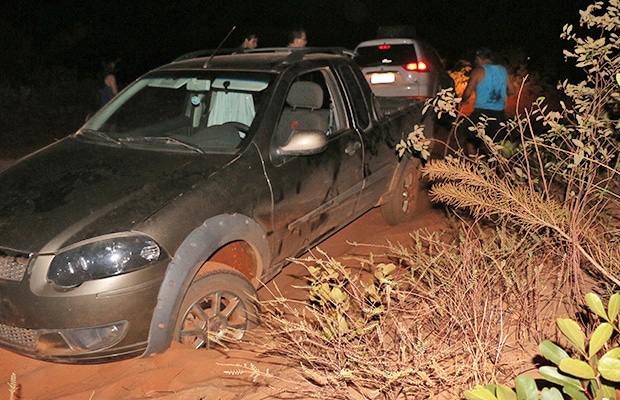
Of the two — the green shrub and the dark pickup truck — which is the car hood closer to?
the dark pickup truck

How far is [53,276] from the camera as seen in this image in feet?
12.0

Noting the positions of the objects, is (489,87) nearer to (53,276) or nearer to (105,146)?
(105,146)

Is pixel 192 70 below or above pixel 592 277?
above

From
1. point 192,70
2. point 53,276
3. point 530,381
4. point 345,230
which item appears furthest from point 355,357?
point 345,230

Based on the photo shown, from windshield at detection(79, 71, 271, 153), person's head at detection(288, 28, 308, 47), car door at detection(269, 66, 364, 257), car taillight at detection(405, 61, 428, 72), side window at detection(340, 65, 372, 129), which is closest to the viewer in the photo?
car door at detection(269, 66, 364, 257)

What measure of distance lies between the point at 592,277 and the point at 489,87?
400 centimetres

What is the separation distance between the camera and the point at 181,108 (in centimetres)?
548

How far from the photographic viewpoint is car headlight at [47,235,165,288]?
12.0 ft

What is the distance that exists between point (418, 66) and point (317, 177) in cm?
795

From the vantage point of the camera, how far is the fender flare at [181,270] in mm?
3807

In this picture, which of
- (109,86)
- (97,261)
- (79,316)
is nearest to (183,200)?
(97,261)

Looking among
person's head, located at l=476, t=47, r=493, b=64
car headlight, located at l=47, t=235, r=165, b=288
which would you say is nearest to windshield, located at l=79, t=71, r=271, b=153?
car headlight, located at l=47, t=235, r=165, b=288

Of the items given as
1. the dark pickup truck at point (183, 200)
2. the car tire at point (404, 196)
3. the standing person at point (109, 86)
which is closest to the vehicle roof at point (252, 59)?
the dark pickup truck at point (183, 200)

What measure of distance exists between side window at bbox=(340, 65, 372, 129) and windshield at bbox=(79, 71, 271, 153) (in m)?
0.87
